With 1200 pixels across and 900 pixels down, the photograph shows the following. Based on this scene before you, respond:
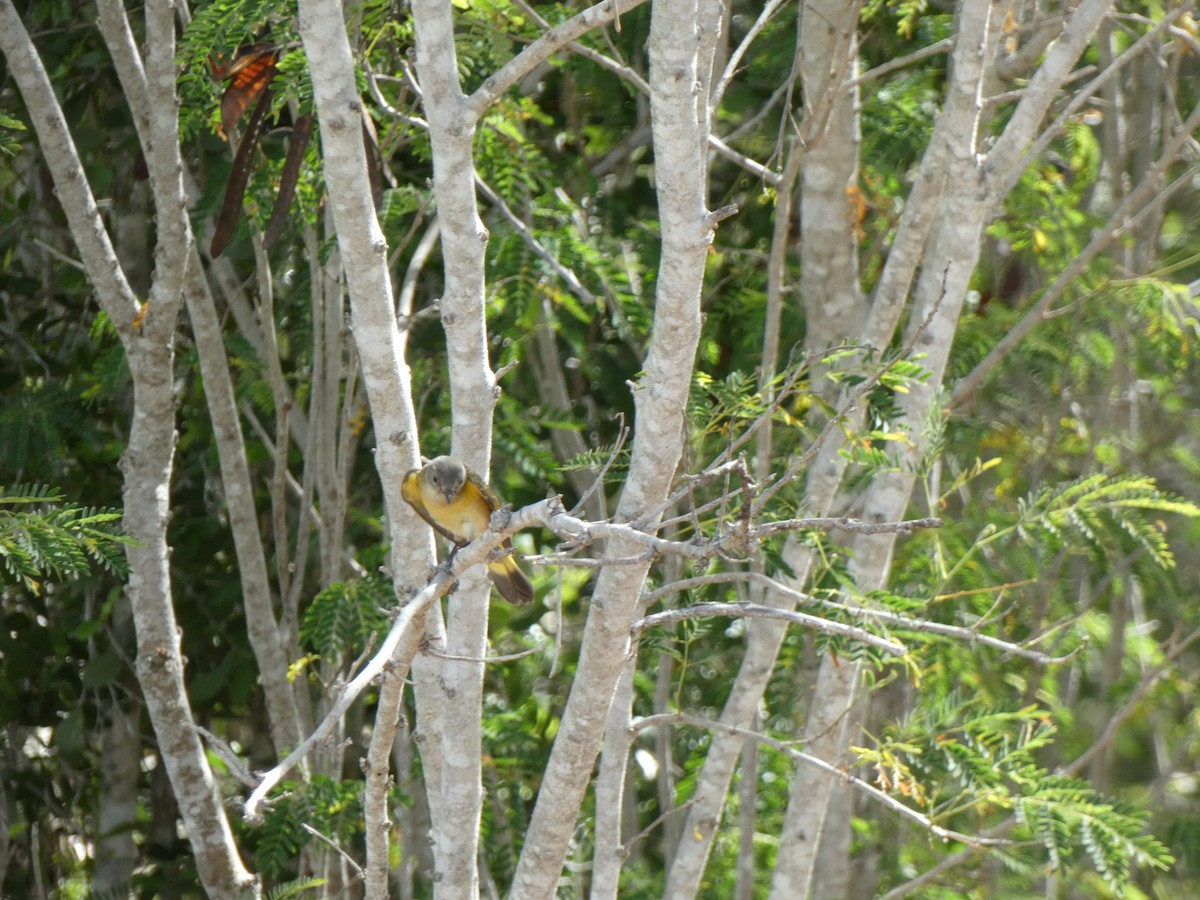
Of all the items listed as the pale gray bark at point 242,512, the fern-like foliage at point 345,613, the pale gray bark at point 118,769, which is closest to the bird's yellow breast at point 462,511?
the fern-like foliage at point 345,613

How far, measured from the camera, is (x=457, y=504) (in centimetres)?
309

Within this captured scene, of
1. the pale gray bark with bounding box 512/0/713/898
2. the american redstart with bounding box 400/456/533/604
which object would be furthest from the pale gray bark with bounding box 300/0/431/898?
the pale gray bark with bounding box 512/0/713/898

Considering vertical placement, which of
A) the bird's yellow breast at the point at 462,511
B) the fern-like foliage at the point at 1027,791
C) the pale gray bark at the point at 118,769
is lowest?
the pale gray bark at the point at 118,769

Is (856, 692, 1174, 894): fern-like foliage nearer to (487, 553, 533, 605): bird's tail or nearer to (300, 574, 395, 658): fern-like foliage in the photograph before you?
(487, 553, 533, 605): bird's tail

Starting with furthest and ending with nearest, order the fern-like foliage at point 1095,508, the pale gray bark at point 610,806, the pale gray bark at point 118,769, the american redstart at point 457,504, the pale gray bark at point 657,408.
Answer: the pale gray bark at point 118,769 → the fern-like foliage at point 1095,508 → the pale gray bark at point 610,806 → the american redstart at point 457,504 → the pale gray bark at point 657,408

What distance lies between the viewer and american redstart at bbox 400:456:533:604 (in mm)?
2709

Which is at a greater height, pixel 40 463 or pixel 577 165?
pixel 577 165

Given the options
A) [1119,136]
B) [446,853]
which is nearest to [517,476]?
[446,853]

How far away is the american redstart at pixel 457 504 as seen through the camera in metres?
2.71

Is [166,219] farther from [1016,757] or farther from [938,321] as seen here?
[1016,757]

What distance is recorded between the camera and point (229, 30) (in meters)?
3.01

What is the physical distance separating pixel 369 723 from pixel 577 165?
2.28 meters

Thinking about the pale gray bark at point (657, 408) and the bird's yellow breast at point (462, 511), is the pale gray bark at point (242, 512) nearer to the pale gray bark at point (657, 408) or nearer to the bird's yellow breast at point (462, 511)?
the bird's yellow breast at point (462, 511)

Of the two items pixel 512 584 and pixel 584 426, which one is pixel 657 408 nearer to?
pixel 512 584
